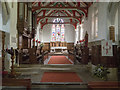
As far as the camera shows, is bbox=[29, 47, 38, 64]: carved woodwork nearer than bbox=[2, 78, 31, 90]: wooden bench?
No

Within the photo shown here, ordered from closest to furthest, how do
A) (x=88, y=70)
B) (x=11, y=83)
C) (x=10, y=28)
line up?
1. (x=11, y=83)
2. (x=88, y=70)
3. (x=10, y=28)

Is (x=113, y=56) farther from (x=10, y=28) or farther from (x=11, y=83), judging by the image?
(x=10, y=28)

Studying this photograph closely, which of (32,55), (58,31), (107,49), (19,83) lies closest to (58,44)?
(58,31)

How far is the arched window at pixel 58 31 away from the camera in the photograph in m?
18.7

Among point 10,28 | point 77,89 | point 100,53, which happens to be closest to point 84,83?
point 77,89

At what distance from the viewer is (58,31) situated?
19.0m

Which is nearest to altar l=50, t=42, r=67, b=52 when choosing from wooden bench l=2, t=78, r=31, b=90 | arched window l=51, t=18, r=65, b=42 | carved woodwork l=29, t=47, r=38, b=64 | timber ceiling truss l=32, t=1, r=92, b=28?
arched window l=51, t=18, r=65, b=42

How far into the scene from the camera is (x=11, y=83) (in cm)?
266

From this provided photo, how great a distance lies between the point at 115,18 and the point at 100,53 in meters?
3.62

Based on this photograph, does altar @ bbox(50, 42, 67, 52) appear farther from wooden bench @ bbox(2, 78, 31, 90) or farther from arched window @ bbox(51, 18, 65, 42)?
wooden bench @ bbox(2, 78, 31, 90)

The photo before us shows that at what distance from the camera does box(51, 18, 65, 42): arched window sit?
735 inches

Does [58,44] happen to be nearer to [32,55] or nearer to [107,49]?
[32,55]

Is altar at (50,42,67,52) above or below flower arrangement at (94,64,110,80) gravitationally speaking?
above

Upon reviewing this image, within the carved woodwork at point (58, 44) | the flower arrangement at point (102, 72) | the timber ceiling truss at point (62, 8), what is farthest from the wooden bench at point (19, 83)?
the carved woodwork at point (58, 44)
